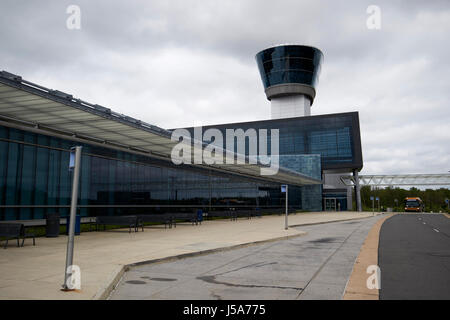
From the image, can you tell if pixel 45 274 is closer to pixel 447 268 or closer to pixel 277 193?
pixel 447 268

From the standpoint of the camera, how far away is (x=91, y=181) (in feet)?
66.1

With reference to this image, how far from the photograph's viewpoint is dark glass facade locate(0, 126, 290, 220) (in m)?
15.9

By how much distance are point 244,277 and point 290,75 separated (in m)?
101

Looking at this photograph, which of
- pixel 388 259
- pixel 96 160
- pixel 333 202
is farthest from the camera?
pixel 333 202

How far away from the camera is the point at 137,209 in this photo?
23922 mm

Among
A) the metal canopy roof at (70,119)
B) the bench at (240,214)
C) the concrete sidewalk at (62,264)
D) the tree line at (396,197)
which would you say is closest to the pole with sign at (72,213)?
the concrete sidewalk at (62,264)

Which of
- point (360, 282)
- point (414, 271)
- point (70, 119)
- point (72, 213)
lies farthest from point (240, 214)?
point (72, 213)

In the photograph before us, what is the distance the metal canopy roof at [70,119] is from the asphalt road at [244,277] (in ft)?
21.5

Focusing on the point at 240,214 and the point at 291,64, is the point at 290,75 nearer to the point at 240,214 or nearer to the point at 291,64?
the point at 291,64

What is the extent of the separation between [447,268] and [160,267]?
7049mm

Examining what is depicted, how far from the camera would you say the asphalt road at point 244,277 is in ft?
21.2

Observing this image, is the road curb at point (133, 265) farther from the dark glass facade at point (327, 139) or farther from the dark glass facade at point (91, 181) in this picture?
the dark glass facade at point (327, 139)

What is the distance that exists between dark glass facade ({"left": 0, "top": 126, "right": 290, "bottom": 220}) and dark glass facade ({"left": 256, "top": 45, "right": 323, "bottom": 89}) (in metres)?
75.0
